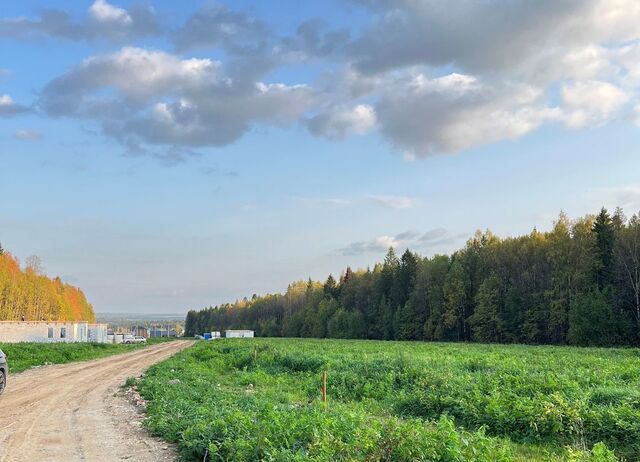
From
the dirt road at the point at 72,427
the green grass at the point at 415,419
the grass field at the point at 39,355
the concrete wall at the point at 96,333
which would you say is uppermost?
the green grass at the point at 415,419

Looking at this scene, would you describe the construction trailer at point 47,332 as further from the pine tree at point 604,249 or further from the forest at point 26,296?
the pine tree at point 604,249

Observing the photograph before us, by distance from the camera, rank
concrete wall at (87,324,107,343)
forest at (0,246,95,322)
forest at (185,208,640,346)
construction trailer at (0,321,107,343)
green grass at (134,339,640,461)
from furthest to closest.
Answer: forest at (0,246,95,322) < concrete wall at (87,324,107,343) < construction trailer at (0,321,107,343) < forest at (185,208,640,346) < green grass at (134,339,640,461)

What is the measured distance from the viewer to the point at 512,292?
2667 inches

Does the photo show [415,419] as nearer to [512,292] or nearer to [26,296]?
[512,292]

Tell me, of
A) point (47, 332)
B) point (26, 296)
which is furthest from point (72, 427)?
point (26, 296)

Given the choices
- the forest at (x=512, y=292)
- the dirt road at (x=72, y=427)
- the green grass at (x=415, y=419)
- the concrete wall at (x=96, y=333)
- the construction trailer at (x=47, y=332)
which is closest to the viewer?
the green grass at (x=415, y=419)

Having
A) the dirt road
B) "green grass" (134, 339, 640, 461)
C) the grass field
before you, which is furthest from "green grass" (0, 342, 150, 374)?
"green grass" (134, 339, 640, 461)

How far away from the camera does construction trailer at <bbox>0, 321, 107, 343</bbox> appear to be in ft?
197

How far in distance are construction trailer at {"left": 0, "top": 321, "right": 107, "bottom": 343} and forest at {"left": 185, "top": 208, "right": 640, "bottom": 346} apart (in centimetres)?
4682

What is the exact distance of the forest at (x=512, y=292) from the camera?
179 feet

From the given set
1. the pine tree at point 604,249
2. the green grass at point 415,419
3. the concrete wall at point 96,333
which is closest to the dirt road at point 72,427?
the green grass at point 415,419

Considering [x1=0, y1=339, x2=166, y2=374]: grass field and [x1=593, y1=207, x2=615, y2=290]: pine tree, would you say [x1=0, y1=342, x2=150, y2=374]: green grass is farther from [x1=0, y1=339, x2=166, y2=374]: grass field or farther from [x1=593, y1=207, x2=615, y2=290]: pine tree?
[x1=593, y1=207, x2=615, y2=290]: pine tree

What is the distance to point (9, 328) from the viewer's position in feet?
197

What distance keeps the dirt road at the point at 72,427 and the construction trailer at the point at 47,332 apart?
46474 millimetres
